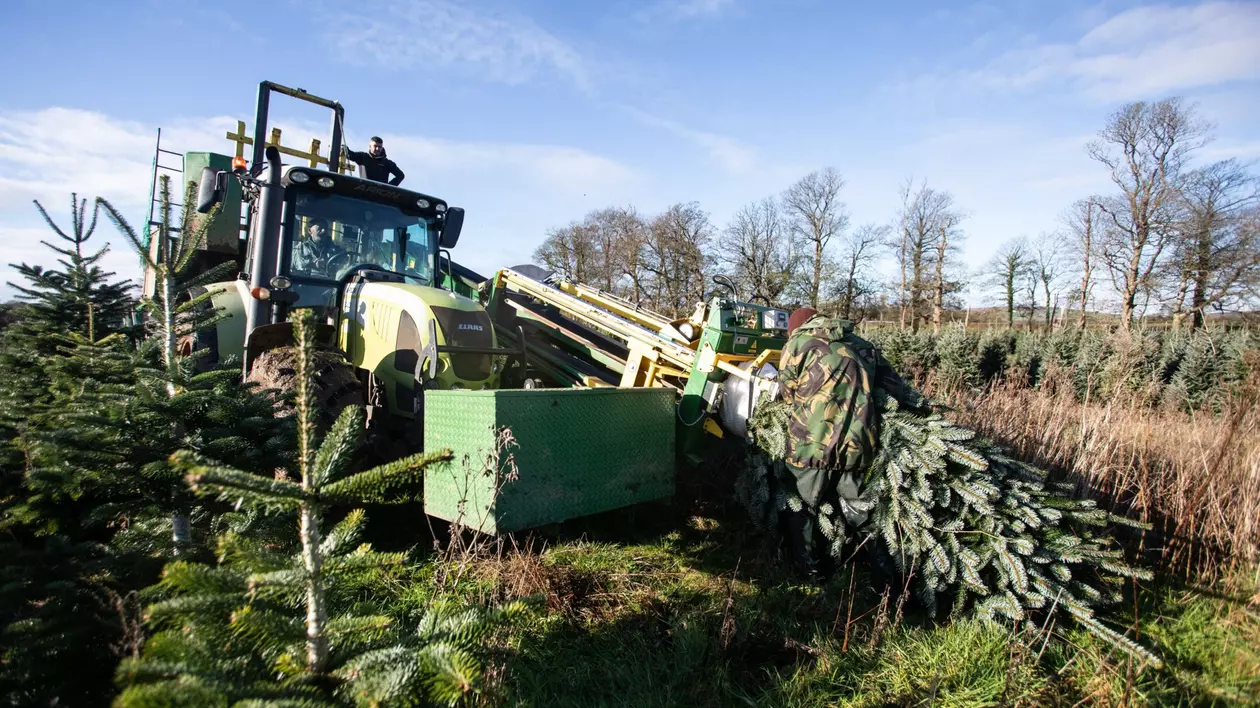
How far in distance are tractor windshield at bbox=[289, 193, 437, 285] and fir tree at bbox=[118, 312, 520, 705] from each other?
166 inches

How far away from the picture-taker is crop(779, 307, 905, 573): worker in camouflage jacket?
4148mm

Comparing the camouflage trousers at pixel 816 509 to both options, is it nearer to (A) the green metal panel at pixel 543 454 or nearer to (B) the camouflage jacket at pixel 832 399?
(B) the camouflage jacket at pixel 832 399

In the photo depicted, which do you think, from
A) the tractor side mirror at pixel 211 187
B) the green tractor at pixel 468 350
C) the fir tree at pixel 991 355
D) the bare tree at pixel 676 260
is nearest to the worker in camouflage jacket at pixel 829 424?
the green tractor at pixel 468 350

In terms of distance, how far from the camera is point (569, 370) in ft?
19.6

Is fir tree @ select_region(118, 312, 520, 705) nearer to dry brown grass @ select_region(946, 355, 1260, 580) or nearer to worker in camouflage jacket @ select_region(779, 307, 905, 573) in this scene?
worker in camouflage jacket @ select_region(779, 307, 905, 573)

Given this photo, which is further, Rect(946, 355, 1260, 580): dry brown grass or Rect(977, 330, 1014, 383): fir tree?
Rect(977, 330, 1014, 383): fir tree

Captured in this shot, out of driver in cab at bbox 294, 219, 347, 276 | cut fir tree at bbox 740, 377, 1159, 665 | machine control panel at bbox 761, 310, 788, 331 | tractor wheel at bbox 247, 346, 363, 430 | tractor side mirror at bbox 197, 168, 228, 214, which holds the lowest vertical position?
cut fir tree at bbox 740, 377, 1159, 665

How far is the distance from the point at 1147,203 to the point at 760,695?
38.8 meters

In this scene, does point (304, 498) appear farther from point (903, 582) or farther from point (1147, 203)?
point (1147, 203)

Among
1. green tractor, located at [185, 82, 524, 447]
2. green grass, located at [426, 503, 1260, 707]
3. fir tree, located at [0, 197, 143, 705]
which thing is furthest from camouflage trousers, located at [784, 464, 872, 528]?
fir tree, located at [0, 197, 143, 705]

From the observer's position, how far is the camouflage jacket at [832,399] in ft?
13.6

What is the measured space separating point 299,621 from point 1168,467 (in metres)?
6.28

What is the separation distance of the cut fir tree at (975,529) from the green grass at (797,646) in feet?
0.61

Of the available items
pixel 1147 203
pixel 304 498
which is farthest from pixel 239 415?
pixel 1147 203
